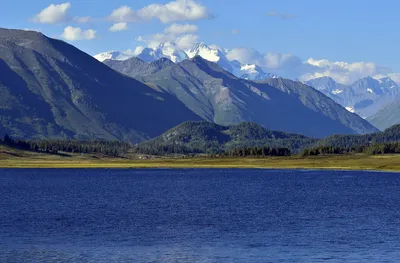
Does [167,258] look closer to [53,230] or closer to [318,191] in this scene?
[53,230]

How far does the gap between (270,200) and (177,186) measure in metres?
51.5

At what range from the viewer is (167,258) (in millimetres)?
78625

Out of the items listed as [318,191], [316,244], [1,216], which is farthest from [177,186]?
[316,244]

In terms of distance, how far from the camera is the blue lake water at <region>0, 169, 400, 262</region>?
80.9 metres

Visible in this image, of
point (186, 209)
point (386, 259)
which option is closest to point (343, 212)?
point (186, 209)

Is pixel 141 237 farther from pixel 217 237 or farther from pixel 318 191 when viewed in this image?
pixel 318 191

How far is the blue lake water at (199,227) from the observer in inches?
3187

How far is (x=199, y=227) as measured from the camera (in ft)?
336

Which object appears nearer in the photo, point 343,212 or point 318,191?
point 343,212

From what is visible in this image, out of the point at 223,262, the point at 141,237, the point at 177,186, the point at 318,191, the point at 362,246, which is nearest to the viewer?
the point at 223,262

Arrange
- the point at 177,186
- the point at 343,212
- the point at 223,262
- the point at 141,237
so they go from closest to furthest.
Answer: the point at 223,262 → the point at 141,237 → the point at 343,212 → the point at 177,186

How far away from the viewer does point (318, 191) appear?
573 ft

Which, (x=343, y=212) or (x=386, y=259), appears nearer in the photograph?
(x=386, y=259)

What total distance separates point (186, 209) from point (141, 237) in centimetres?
3490
